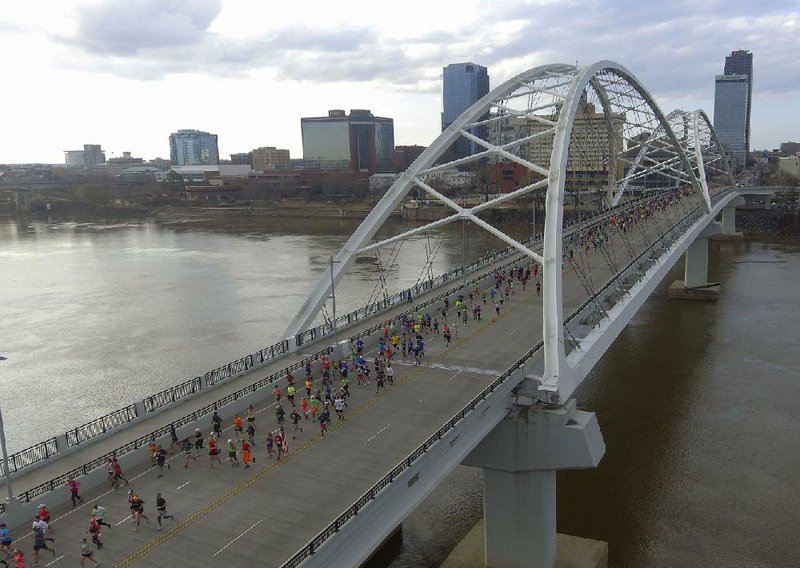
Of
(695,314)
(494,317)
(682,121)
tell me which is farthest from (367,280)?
(682,121)

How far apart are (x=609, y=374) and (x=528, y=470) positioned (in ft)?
70.4

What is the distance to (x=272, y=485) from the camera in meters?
16.1

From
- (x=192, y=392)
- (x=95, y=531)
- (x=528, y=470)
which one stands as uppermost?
(x=192, y=392)

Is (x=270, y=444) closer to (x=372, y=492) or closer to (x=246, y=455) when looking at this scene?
(x=246, y=455)

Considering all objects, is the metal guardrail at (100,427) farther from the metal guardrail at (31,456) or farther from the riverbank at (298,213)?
the riverbank at (298,213)

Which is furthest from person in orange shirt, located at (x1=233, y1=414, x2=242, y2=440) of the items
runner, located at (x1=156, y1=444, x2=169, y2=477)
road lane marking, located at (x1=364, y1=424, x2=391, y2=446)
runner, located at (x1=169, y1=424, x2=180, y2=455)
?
road lane marking, located at (x1=364, y1=424, x2=391, y2=446)

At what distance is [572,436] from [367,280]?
48.2m

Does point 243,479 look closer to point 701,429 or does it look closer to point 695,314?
point 701,429

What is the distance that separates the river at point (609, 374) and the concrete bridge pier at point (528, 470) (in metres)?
2.92

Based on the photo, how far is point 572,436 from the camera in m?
20.7

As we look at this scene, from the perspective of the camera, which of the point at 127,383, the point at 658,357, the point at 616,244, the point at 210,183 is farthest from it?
the point at 210,183

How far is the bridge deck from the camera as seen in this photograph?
13.8 metres

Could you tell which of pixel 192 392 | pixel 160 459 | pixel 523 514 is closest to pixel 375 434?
pixel 160 459

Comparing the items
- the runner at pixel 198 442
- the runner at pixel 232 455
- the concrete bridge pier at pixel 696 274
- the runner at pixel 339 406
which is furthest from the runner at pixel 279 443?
the concrete bridge pier at pixel 696 274
